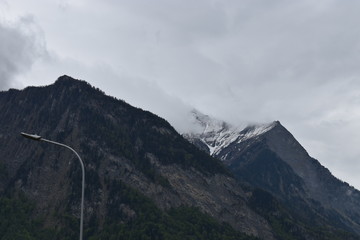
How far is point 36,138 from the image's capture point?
4178cm

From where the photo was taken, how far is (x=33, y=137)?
41.0 metres

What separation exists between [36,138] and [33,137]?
79cm

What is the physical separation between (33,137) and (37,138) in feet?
2.81

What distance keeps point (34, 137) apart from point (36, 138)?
665mm

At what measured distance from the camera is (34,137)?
41125mm

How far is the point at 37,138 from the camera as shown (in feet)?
137

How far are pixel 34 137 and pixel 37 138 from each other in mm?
728
